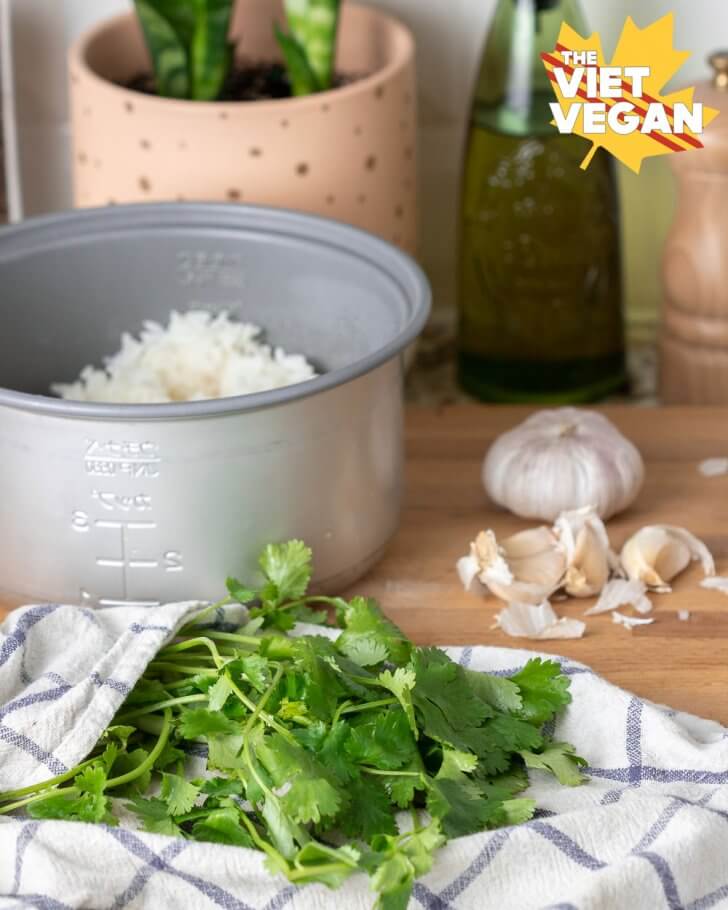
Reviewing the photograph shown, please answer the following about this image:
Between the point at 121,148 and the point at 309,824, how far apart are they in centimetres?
64

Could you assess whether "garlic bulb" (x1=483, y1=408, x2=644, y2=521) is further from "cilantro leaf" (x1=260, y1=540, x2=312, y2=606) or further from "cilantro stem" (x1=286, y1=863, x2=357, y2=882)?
"cilantro stem" (x1=286, y1=863, x2=357, y2=882)

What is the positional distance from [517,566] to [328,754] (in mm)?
322

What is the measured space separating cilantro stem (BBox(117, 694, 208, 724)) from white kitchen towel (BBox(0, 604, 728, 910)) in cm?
2

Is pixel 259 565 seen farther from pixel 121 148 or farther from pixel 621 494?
A: pixel 121 148

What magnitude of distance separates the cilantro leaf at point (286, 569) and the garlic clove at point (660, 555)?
259 millimetres

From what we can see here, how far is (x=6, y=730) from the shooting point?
0.91m

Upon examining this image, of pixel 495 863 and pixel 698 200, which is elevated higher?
pixel 698 200

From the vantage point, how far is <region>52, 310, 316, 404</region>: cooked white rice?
1186mm

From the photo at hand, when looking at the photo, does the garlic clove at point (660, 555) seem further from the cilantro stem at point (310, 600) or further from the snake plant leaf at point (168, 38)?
the snake plant leaf at point (168, 38)

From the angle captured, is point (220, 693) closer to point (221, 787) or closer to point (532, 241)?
point (221, 787)

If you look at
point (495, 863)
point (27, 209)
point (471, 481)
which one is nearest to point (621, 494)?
point (471, 481)

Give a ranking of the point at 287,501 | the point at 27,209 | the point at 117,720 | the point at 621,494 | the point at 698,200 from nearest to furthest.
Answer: the point at 117,720
the point at 287,501
the point at 621,494
the point at 698,200
the point at 27,209

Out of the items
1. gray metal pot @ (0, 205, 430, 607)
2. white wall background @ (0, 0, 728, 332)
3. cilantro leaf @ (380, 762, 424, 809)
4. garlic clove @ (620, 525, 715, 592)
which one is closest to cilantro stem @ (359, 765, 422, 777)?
cilantro leaf @ (380, 762, 424, 809)

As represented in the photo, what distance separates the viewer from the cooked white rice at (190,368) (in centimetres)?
119
